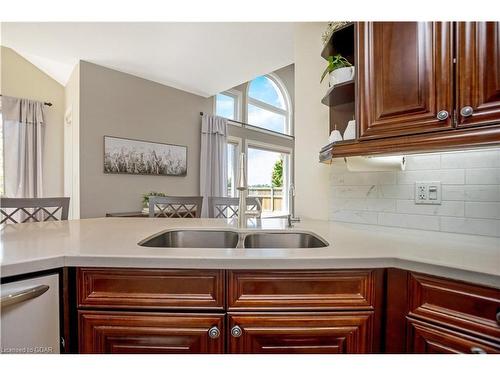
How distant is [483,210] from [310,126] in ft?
3.56

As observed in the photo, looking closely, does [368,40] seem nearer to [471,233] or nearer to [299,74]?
[299,74]

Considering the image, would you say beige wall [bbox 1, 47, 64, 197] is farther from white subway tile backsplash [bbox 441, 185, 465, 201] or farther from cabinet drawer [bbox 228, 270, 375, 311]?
white subway tile backsplash [bbox 441, 185, 465, 201]

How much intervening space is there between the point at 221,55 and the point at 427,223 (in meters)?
2.87

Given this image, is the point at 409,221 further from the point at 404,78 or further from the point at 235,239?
the point at 235,239

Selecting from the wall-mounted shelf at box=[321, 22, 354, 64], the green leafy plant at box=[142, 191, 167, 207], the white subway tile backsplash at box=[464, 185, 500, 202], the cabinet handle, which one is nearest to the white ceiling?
the wall-mounted shelf at box=[321, 22, 354, 64]

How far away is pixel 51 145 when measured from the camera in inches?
138

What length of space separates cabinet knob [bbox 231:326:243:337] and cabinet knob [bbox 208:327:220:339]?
0.05 m

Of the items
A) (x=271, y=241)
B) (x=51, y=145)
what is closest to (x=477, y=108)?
(x=271, y=241)

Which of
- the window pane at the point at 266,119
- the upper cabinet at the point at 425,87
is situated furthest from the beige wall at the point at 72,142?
the upper cabinet at the point at 425,87

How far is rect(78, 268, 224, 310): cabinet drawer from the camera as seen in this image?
81 cm

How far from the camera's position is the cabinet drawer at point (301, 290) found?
2.65 ft

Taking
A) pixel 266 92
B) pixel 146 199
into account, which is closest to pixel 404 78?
pixel 146 199
